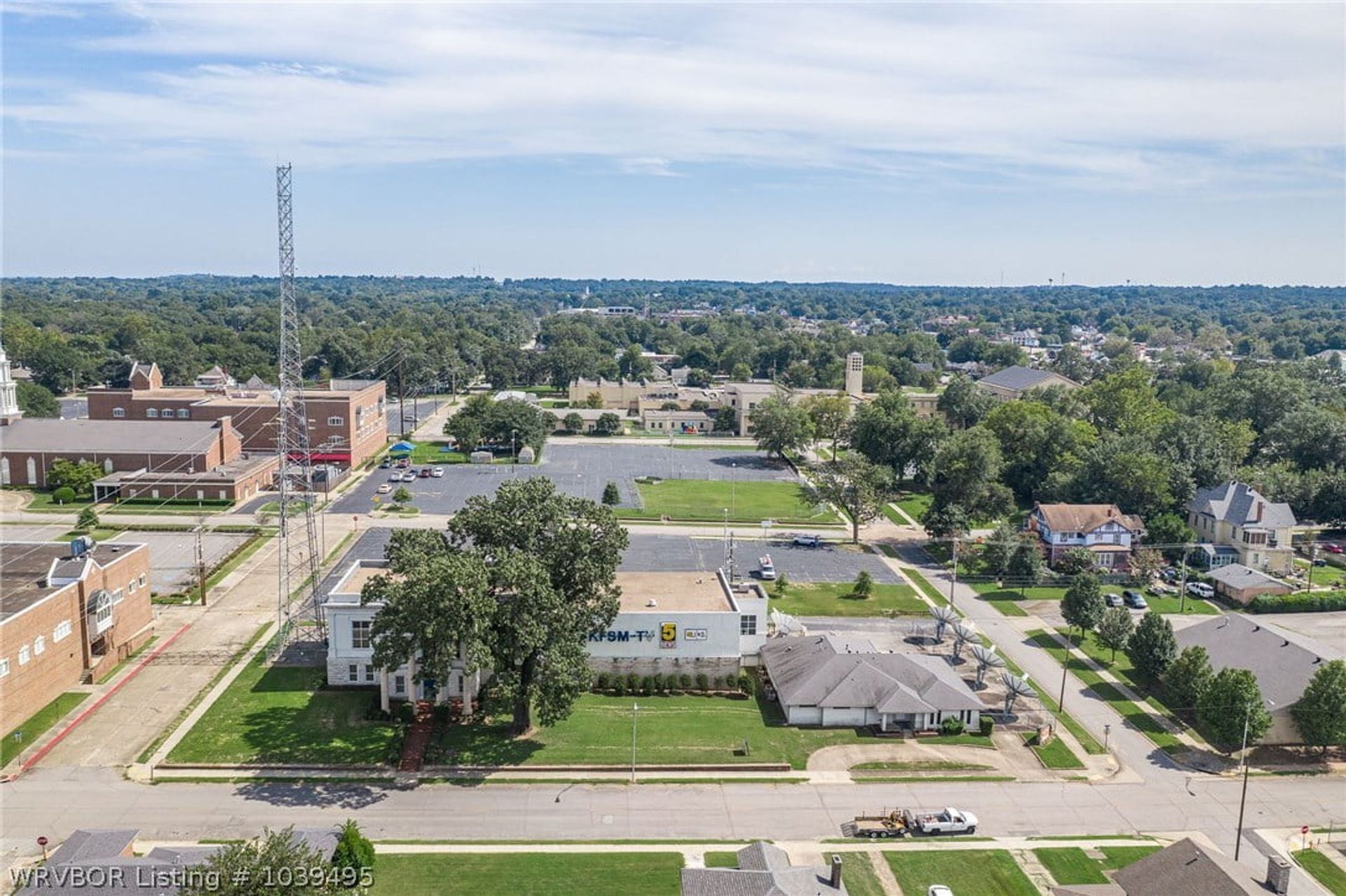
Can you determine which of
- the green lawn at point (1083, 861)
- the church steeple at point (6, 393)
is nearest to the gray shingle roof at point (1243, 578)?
the green lawn at point (1083, 861)

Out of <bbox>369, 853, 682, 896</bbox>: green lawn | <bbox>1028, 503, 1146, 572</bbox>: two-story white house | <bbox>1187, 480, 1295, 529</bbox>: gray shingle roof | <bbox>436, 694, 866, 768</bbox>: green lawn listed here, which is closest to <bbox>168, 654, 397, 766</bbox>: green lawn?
<bbox>436, 694, 866, 768</bbox>: green lawn

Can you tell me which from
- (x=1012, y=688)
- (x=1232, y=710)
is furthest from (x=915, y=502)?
(x=1232, y=710)

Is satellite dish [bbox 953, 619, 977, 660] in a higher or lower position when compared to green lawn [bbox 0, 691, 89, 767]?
higher

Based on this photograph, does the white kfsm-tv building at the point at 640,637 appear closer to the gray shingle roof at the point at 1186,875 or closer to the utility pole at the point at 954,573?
the utility pole at the point at 954,573

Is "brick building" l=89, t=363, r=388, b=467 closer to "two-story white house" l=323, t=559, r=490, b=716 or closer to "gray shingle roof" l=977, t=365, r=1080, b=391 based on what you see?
"two-story white house" l=323, t=559, r=490, b=716

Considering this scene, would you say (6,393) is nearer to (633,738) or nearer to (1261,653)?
(633,738)

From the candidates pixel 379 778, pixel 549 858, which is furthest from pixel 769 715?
pixel 379 778
